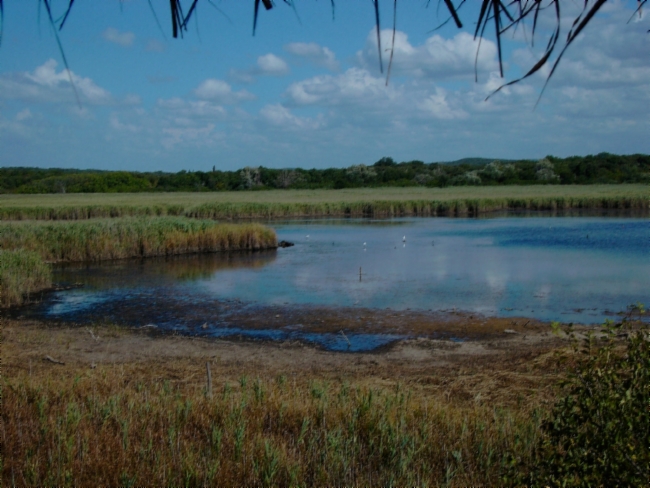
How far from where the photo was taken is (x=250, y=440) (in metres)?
4.39

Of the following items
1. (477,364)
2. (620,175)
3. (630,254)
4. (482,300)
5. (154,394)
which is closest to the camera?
(154,394)

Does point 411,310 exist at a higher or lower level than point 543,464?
lower

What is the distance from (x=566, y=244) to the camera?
997 inches

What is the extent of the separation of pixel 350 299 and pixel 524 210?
1525 inches

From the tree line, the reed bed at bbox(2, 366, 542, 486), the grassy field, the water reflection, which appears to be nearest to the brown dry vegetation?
the reed bed at bbox(2, 366, 542, 486)

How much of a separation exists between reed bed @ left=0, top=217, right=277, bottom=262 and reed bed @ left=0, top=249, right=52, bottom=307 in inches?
185

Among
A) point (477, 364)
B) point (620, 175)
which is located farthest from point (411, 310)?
point (620, 175)

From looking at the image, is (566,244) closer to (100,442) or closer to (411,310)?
(411,310)

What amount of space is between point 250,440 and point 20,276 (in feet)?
45.6

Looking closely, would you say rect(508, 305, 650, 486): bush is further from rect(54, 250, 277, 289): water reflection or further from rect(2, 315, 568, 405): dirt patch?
rect(54, 250, 277, 289): water reflection

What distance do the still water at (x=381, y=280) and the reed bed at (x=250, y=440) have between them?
19.8 feet

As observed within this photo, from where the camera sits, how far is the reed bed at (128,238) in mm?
23156

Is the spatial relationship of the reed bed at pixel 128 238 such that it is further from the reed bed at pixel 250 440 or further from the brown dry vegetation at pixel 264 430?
the reed bed at pixel 250 440

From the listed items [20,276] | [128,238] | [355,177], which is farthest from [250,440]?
[355,177]
